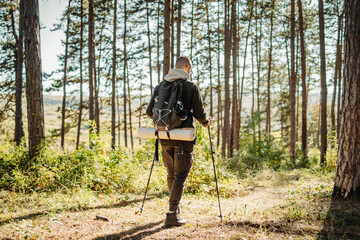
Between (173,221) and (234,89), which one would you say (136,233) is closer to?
(173,221)

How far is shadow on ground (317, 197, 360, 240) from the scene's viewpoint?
298cm

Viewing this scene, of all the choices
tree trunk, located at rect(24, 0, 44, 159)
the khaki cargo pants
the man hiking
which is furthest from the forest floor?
tree trunk, located at rect(24, 0, 44, 159)

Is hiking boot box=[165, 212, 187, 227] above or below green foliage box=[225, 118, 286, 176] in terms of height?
above

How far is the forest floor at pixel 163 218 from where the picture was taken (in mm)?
3104

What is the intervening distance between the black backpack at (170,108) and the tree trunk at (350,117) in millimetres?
3355

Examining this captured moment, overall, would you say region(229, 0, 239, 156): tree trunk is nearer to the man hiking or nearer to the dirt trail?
the dirt trail

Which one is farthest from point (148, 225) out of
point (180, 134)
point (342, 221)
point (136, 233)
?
point (342, 221)

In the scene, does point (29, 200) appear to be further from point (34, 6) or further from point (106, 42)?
point (106, 42)

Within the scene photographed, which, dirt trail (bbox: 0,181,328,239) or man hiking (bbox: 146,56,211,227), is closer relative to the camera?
dirt trail (bbox: 0,181,328,239)

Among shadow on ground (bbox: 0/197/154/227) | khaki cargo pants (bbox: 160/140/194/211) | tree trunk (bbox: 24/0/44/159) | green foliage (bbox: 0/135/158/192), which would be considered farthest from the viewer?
tree trunk (bbox: 24/0/44/159)

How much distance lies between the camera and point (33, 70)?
6883 mm

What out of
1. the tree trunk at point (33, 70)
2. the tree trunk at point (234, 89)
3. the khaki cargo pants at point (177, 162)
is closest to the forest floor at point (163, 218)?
the khaki cargo pants at point (177, 162)

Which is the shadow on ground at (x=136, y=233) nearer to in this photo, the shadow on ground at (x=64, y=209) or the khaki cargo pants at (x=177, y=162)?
the khaki cargo pants at (x=177, y=162)

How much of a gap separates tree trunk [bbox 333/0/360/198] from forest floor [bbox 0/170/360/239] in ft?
1.22
